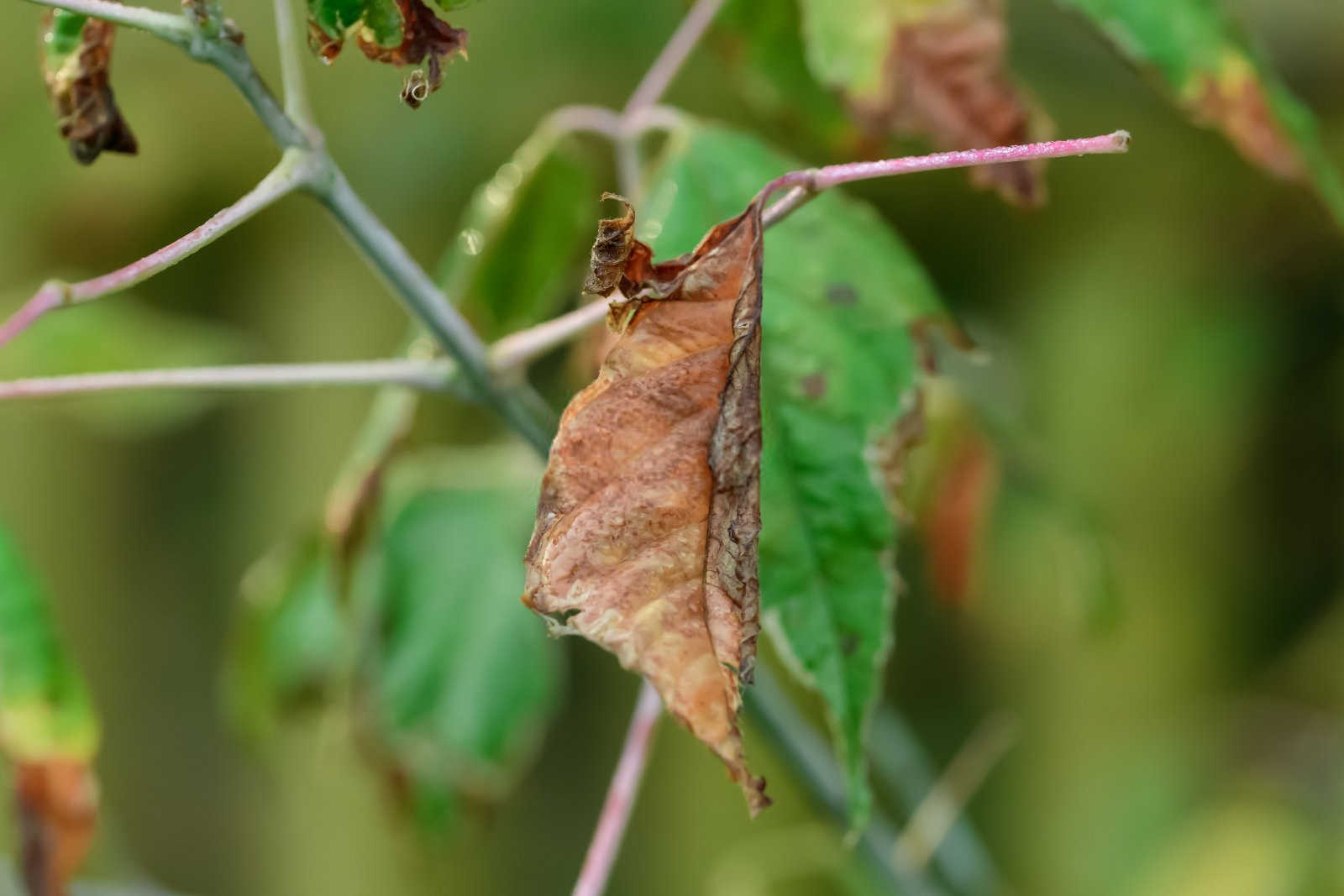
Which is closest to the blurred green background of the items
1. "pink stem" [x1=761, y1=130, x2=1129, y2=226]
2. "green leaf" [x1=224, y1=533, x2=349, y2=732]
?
"green leaf" [x1=224, y1=533, x2=349, y2=732]

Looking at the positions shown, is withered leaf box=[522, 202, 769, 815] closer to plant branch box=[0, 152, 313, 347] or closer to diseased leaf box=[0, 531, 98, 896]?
plant branch box=[0, 152, 313, 347]

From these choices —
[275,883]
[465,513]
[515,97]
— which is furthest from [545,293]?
[275,883]

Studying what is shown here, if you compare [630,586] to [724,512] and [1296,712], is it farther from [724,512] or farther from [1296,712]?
[1296,712]

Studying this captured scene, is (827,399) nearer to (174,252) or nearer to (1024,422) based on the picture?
(174,252)

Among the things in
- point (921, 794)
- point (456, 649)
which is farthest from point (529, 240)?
point (921, 794)

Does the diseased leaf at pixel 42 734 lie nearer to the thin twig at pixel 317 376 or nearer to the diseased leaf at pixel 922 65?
the thin twig at pixel 317 376
